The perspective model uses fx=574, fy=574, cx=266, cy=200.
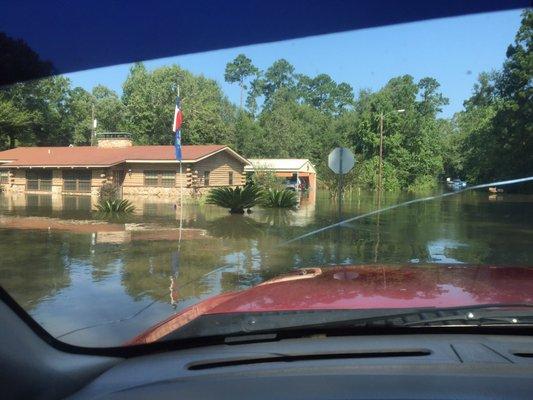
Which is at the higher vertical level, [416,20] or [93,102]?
[416,20]

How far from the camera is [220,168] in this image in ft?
27.2

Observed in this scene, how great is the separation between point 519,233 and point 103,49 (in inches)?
548

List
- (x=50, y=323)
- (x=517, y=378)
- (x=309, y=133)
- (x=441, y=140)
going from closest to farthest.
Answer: (x=517, y=378)
(x=50, y=323)
(x=309, y=133)
(x=441, y=140)

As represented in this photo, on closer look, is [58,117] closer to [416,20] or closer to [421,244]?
[416,20]

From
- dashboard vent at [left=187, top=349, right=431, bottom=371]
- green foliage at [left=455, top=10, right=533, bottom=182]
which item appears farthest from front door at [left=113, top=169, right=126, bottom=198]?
dashboard vent at [left=187, top=349, right=431, bottom=371]

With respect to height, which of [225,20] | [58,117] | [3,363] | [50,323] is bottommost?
[50,323]

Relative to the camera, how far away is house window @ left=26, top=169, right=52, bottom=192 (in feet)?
19.4

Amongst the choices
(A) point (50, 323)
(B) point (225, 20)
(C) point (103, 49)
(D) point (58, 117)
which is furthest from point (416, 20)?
(A) point (50, 323)

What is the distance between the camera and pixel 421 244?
11695 millimetres

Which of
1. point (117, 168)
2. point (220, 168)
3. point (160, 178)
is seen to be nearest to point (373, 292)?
point (117, 168)

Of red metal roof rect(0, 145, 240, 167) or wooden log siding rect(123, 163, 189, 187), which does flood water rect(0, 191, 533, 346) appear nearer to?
wooden log siding rect(123, 163, 189, 187)

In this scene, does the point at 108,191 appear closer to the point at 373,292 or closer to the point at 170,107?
the point at 170,107

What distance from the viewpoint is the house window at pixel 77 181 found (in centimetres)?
644

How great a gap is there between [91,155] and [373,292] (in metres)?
3.57
